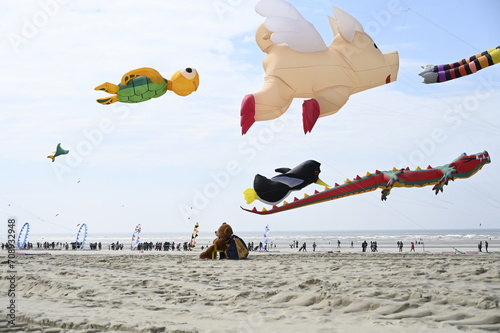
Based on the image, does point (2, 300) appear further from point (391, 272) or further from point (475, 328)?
point (391, 272)

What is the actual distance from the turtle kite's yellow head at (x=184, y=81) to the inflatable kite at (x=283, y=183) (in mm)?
3243

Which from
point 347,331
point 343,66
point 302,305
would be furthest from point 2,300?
point 343,66

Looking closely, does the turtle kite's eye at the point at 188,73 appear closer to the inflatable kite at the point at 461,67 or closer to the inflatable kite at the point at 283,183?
the inflatable kite at the point at 283,183

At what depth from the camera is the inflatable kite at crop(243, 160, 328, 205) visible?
1309 cm

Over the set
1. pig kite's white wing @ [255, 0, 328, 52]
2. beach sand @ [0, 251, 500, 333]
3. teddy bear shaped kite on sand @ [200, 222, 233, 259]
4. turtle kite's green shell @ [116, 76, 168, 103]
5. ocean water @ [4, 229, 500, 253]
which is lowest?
ocean water @ [4, 229, 500, 253]

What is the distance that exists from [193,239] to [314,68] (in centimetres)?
2474

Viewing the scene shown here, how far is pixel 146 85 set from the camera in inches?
438

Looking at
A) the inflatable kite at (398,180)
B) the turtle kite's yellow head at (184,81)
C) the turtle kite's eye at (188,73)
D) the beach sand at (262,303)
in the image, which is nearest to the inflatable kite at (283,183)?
the inflatable kite at (398,180)

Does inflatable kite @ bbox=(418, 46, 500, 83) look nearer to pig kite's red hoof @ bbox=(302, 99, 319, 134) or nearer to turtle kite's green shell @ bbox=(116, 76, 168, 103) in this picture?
pig kite's red hoof @ bbox=(302, 99, 319, 134)

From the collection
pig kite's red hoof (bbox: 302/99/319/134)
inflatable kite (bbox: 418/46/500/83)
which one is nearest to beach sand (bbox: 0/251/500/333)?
pig kite's red hoof (bbox: 302/99/319/134)

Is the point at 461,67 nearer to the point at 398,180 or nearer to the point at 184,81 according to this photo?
the point at 398,180

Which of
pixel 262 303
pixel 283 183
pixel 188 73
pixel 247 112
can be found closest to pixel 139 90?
pixel 188 73

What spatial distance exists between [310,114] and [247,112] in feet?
4.65

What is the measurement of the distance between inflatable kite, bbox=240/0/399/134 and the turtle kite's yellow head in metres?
1.69
